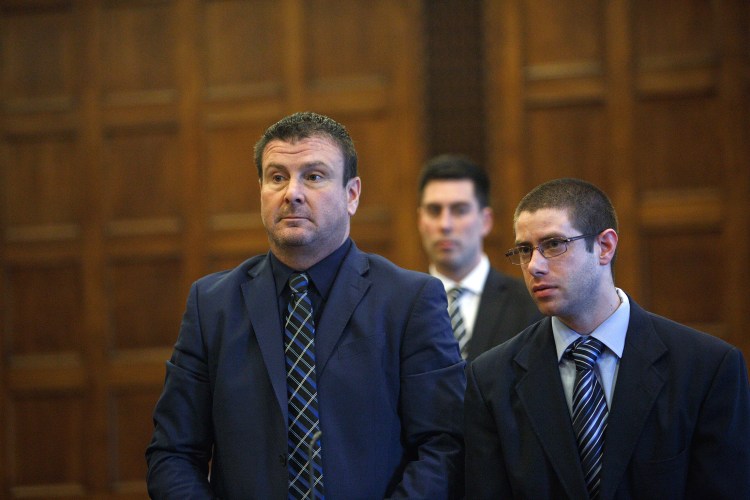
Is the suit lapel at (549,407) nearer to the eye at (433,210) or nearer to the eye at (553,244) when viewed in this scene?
the eye at (553,244)

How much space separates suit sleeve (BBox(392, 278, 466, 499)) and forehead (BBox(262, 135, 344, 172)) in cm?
41

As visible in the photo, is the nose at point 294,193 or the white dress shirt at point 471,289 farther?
the white dress shirt at point 471,289

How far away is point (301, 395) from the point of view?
215cm

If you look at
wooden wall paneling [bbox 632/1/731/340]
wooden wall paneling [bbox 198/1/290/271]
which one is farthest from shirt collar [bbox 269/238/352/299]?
wooden wall paneling [bbox 632/1/731/340]

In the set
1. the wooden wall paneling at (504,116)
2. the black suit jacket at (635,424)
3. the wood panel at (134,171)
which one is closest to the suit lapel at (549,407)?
the black suit jacket at (635,424)

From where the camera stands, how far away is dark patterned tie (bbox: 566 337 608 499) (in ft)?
6.70

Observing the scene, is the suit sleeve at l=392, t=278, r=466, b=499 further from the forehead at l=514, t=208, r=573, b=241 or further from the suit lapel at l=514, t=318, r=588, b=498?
the forehead at l=514, t=208, r=573, b=241

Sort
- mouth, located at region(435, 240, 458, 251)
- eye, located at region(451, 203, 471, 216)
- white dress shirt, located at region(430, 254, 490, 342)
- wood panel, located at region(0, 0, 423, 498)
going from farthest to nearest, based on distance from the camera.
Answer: wood panel, located at region(0, 0, 423, 498)
eye, located at region(451, 203, 471, 216)
mouth, located at region(435, 240, 458, 251)
white dress shirt, located at region(430, 254, 490, 342)

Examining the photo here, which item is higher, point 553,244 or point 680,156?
point 680,156

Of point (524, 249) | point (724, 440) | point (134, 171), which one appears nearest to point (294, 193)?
point (524, 249)

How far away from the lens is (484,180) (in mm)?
3619

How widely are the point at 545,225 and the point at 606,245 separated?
6.7 inches

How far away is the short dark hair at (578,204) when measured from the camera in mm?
2186

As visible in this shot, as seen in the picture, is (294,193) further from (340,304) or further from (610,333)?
(610,333)
